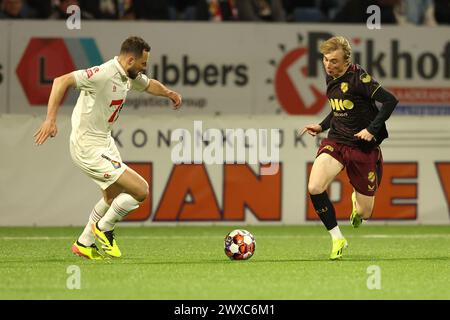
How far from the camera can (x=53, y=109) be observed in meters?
9.66

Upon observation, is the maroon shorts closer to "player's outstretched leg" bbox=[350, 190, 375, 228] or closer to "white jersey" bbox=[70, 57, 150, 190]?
"player's outstretched leg" bbox=[350, 190, 375, 228]

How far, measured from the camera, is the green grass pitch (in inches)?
316

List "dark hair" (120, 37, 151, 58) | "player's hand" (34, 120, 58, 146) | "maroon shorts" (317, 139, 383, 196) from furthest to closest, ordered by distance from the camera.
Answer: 1. "maroon shorts" (317, 139, 383, 196)
2. "dark hair" (120, 37, 151, 58)
3. "player's hand" (34, 120, 58, 146)

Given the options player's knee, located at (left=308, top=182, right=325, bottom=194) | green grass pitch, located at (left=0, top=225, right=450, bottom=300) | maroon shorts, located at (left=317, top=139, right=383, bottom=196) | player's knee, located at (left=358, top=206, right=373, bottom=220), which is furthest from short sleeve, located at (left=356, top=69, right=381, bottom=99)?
green grass pitch, located at (left=0, top=225, right=450, bottom=300)

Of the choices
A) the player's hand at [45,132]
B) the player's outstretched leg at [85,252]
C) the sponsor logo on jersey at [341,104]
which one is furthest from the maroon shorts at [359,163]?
the player's hand at [45,132]

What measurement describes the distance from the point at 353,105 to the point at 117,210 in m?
2.36

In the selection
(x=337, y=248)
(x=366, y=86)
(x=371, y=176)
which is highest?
(x=366, y=86)

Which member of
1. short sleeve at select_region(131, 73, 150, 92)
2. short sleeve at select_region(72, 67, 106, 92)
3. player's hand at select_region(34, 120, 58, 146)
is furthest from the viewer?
short sleeve at select_region(131, 73, 150, 92)

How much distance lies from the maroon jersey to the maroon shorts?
0.21 ft

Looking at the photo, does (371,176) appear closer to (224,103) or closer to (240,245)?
(240,245)

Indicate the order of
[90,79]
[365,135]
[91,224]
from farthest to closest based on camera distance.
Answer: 1. [91,224]
2. [365,135]
3. [90,79]

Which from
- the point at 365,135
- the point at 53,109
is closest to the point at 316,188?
the point at 365,135

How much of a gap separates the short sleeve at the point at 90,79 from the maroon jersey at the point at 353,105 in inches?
84.3

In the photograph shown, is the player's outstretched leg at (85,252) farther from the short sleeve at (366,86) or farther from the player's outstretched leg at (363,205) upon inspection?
the short sleeve at (366,86)
